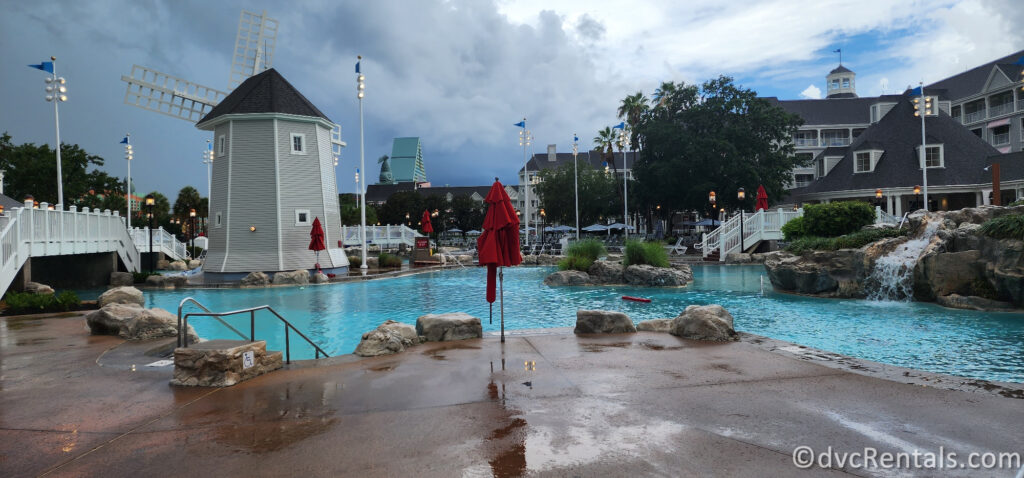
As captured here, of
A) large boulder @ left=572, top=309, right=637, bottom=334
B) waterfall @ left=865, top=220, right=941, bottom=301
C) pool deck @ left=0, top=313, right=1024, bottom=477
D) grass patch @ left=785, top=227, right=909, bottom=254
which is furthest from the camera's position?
grass patch @ left=785, top=227, right=909, bottom=254

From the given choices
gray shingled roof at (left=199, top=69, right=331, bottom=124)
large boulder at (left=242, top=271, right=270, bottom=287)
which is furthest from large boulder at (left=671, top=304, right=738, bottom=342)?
gray shingled roof at (left=199, top=69, right=331, bottom=124)

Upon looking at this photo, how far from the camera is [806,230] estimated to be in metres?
22.3

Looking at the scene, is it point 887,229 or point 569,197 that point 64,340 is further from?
point 569,197

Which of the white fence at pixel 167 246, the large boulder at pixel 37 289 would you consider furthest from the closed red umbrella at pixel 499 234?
the white fence at pixel 167 246

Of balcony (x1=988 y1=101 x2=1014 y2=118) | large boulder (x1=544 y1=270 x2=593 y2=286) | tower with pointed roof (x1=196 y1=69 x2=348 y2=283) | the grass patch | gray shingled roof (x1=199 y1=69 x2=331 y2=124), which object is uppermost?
balcony (x1=988 y1=101 x2=1014 y2=118)

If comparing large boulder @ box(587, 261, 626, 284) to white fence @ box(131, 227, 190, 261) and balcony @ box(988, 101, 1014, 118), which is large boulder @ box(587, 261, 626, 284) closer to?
white fence @ box(131, 227, 190, 261)

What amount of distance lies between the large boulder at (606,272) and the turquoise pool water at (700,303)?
1.52m

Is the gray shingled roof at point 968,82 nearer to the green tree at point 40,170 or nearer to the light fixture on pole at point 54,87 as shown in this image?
the light fixture on pole at point 54,87

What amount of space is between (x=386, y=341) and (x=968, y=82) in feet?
206

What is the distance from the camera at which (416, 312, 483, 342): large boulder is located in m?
9.11

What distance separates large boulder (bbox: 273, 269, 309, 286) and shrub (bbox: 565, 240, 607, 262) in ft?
42.7

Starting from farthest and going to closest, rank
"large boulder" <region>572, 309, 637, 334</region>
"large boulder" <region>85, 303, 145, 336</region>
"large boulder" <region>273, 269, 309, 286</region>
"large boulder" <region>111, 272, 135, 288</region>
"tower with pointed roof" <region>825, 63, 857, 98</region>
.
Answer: "tower with pointed roof" <region>825, 63, 857, 98</region>, "large boulder" <region>273, 269, 309, 286</region>, "large boulder" <region>111, 272, 135, 288</region>, "large boulder" <region>85, 303, 145, 336</region>, "large boulder" <region>572, 309, 637, 334</region>

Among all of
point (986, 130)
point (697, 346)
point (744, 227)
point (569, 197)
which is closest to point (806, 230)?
point (744, 227)

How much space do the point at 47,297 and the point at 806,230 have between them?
25995 millimetres
